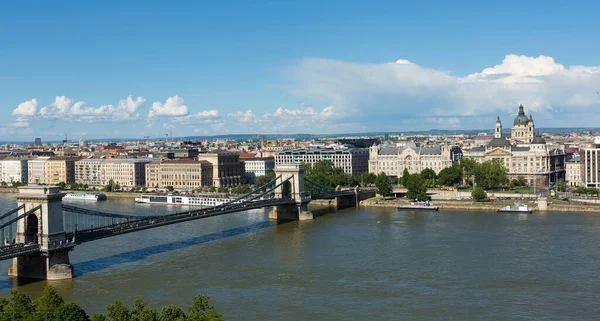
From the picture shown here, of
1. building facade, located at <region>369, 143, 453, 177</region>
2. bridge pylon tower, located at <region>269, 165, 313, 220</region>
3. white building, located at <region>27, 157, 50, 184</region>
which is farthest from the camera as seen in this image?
white building, located at <region>27, 157, 50, 184</region>

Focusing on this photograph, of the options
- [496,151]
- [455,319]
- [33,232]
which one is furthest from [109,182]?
[455,319]

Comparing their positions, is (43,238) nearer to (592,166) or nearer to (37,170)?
(592,166)

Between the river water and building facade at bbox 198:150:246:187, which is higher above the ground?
building facade at bbox 198:150:246:187

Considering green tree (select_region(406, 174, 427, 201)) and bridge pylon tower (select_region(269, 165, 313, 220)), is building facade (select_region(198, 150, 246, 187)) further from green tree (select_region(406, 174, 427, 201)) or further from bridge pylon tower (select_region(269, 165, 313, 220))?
green tree (select_region(406, 174, 427, 201))

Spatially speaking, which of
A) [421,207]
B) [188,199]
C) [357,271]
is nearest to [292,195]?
[421,207]

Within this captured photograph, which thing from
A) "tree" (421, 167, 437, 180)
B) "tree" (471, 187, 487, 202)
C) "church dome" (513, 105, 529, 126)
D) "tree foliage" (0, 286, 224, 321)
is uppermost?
"church dome" (513, 105, 529, 126)

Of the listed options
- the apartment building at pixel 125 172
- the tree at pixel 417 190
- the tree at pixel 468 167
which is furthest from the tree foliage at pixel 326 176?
the apartment building at pixel 125 172

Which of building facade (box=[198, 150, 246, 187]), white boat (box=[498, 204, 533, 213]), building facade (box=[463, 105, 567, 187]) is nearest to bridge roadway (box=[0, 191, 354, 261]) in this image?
white boat (box=[498, 204, 533, 213])
